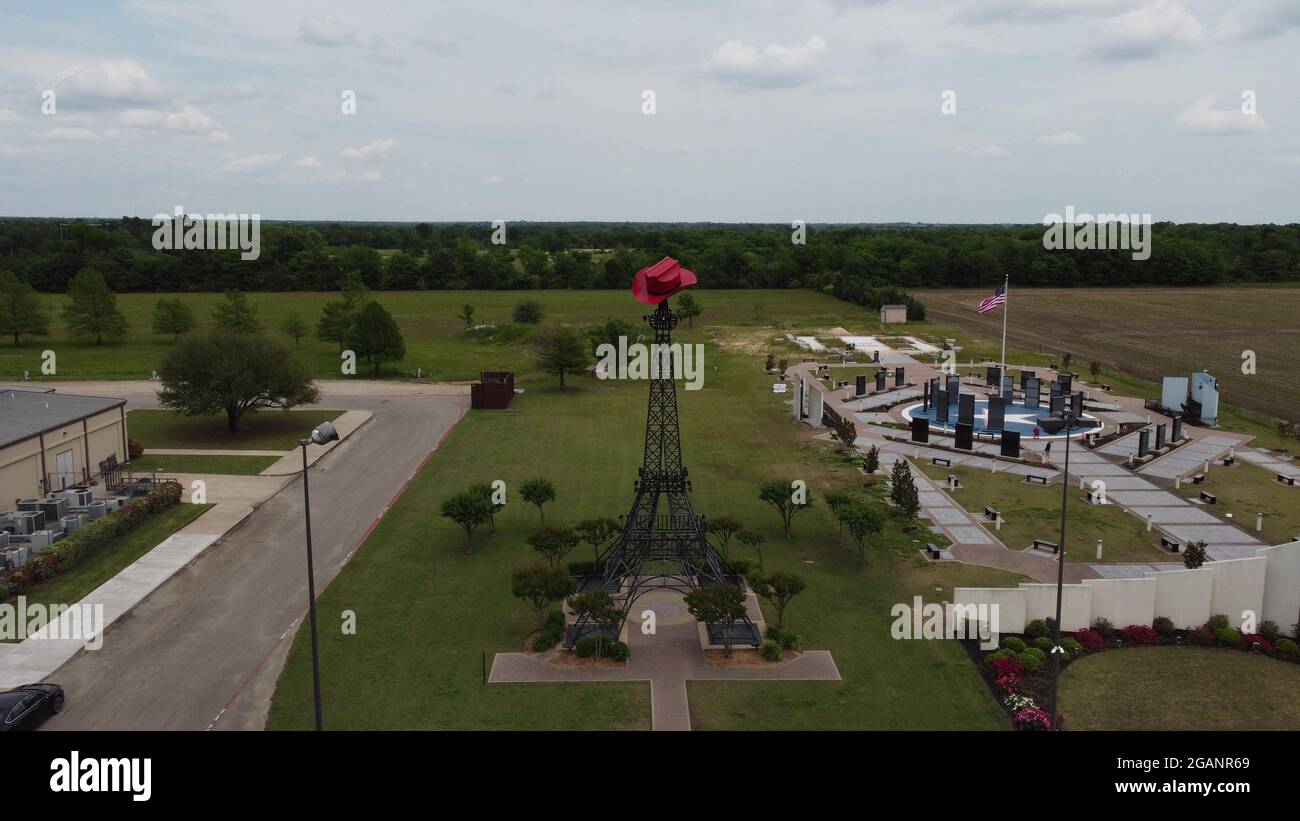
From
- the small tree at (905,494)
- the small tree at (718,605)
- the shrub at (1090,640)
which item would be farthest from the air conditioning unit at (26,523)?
the shrub at (1090,640)

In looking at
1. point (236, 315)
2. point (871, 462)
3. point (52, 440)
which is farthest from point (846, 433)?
point (236, 315)

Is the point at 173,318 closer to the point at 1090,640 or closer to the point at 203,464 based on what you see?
the point at 203,464

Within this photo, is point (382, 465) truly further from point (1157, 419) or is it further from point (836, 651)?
point (1157, 419)

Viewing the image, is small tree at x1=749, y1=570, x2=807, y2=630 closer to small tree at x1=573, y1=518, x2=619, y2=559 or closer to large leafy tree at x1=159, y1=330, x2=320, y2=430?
small tree at x1=573, y1=518, x2=619, y2=559

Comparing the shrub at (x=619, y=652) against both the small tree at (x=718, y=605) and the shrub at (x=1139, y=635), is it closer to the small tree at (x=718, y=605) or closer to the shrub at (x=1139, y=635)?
the small tree at (x=718, y=605)

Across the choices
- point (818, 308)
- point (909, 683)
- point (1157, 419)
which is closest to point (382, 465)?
point (909, 683)

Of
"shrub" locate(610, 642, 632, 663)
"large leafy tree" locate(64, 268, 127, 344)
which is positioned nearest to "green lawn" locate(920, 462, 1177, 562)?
"shrub" locate(610, 642, 632, 663)
